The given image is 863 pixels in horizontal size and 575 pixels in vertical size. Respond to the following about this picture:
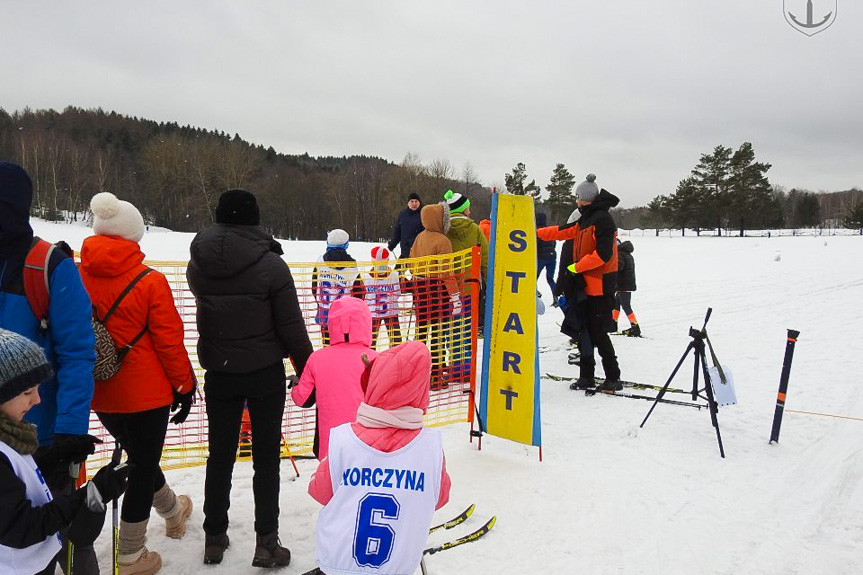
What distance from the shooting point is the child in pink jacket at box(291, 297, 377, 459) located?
2943 millimetres

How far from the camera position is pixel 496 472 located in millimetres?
4113

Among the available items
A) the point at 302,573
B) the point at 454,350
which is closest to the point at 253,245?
the point at 302,573

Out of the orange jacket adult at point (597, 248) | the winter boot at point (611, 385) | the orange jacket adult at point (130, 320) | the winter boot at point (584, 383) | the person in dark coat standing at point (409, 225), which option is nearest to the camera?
the orange jacket adult at point (130, 320)

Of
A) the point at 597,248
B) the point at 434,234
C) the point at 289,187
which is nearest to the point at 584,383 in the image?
the point at 597,248

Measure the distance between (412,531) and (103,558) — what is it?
2.20 metres

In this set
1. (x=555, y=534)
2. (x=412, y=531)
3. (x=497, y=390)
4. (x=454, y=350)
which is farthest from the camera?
(x=454, y=350)

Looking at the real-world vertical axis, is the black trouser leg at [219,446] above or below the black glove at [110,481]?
below

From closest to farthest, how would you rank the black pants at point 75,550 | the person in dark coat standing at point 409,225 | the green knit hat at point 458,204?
the black pants at point 75,550 < the green knit hat at point 458,204 < the person in dark coat standing at point 409,225

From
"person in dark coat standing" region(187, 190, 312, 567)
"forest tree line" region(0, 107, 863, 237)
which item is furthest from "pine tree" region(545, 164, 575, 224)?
"person in dark coat standing" region(187, 190, 312, 567)

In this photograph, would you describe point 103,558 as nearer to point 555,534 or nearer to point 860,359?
point 555,534

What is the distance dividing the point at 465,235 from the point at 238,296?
394 centimetres

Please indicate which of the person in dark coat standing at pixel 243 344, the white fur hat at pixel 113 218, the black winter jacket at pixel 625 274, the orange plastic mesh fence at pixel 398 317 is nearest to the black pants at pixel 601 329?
the orange plastic mesh fence at pixel 398 317

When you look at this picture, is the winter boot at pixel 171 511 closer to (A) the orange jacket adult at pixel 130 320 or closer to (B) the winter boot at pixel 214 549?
(B) the winter boot at pixel 214 549

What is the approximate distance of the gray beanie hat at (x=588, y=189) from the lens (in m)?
5.77
